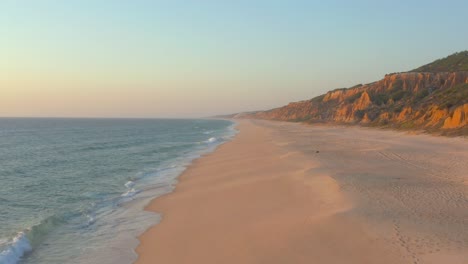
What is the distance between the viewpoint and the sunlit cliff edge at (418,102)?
41.3 m

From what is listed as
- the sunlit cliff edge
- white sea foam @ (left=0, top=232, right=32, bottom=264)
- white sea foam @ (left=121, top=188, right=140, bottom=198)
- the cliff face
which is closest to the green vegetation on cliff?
the sunlit cliff edge

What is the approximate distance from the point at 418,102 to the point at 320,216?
5513cm

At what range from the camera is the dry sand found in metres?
8.84

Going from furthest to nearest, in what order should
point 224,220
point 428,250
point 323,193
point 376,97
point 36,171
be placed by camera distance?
point 376,97 → point 36,171 → point 323,193 → point 224,220 → point 428,250

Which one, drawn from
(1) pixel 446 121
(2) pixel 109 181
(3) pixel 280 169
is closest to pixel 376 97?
(1) pixel 446 121

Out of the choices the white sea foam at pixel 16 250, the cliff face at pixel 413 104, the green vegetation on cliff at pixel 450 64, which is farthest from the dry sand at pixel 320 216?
the green vegetation on cliff at pixel 450 64

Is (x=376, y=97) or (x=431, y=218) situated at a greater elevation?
(x=376, y=97)

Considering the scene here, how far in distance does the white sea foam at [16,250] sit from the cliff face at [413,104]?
37239 millimetres

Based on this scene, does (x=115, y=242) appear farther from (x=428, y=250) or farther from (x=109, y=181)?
(x=109, y=181)

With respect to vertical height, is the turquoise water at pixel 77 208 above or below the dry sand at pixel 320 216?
below

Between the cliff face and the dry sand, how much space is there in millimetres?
23644

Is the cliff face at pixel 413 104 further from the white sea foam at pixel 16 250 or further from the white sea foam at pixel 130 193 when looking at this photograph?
the white sea foam at pixel 16 250

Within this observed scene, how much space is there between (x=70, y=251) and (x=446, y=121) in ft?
129

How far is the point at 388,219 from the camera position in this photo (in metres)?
10.7
